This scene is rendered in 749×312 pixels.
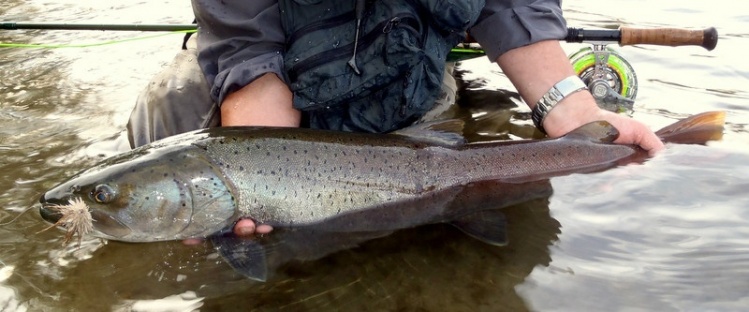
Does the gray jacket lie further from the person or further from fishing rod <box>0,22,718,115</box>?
fishing rod <box>0,22,718,115</box>

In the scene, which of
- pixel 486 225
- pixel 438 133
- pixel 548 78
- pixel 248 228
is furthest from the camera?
pixel 548 78

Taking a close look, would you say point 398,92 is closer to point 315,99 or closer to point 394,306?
point 315,99

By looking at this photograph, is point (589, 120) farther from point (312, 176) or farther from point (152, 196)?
point (152, 196)

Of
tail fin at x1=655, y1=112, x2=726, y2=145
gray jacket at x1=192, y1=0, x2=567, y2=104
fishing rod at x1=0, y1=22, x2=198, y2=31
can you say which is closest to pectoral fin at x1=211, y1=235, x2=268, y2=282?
gray jacket at x1=192, y1=0, x2=567, y2=104

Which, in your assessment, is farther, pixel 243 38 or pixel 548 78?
pixel 548 78

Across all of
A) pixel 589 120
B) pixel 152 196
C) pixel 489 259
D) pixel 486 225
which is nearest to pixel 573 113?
pixel 589 120

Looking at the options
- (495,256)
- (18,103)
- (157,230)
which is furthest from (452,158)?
(18,103)

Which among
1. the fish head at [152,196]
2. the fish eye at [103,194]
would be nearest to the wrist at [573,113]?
the fish head at [152,196]
